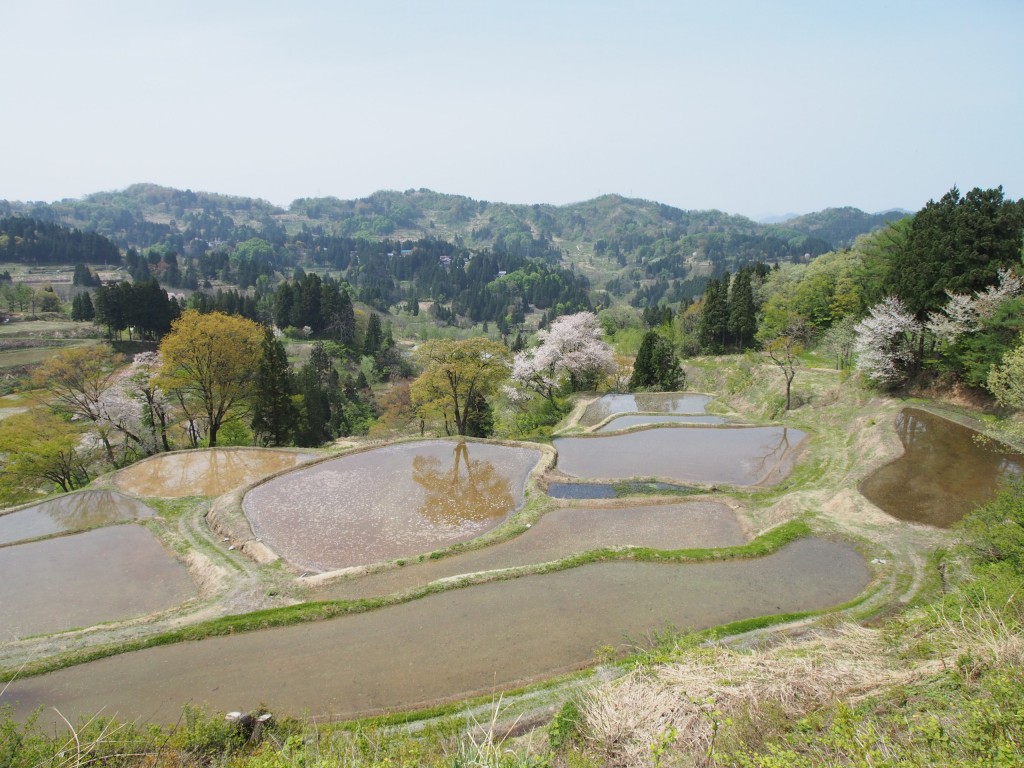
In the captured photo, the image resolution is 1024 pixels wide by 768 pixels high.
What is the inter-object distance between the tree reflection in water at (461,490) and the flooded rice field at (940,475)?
12258 millimetres

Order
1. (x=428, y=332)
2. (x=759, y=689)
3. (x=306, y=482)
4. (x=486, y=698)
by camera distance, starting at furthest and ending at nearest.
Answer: (x=428, y=332), (x=306, y=482), (x=486, y=698), (x=759, y=689)

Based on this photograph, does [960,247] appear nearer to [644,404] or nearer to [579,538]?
[644,404]

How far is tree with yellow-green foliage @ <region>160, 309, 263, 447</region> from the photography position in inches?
1110

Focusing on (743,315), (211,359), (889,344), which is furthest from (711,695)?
(743,315)

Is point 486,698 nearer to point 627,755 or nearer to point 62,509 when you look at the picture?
point 627,755

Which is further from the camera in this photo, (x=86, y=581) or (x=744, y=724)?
(x=86, y=581)

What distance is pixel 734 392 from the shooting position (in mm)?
38750

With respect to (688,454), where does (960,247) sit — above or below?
above

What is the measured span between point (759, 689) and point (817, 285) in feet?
151

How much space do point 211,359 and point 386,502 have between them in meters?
16.8

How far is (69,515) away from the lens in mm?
18688

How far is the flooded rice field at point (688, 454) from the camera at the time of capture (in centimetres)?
2111

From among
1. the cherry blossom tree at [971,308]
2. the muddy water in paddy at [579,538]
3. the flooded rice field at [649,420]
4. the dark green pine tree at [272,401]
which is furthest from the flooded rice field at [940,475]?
the dark green pine tree at [272,401]

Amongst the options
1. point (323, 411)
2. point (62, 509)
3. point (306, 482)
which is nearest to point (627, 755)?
point (306, 482)
